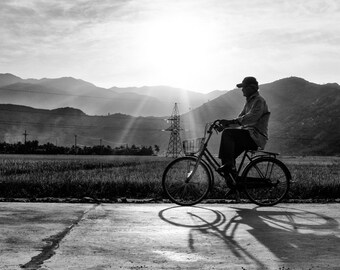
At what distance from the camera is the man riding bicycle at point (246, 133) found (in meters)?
8.26

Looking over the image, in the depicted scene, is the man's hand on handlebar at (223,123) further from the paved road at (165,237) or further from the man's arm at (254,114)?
the paved road at (165,237)

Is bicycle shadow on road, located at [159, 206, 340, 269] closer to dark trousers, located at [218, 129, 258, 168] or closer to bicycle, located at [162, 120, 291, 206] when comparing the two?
bicycle, located at [162, 120, 291, 206]

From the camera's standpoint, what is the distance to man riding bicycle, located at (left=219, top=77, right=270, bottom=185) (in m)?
8.26

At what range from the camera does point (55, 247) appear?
470 cm

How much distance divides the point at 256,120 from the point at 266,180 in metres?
1.14

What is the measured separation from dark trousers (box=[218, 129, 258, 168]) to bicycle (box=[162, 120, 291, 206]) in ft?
0.48

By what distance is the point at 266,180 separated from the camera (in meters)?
8.54

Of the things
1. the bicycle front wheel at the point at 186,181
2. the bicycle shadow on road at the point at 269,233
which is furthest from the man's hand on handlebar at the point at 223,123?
the bicycle shadow on road at the point at 269,233

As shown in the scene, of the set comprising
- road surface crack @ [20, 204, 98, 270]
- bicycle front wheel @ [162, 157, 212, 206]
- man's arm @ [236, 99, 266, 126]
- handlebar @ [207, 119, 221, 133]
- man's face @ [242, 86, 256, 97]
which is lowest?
road surface crack @ [20, 204, 98, 270]

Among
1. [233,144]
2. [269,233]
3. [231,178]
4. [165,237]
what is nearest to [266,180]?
[231,178]

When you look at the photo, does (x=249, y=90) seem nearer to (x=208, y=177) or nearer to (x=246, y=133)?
(x=246, y=133)

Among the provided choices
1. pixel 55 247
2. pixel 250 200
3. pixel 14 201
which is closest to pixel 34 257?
pixel 55 247

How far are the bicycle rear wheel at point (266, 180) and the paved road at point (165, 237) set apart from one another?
31.3 inches

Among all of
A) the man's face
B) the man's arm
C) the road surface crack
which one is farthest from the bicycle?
the road surface crack
